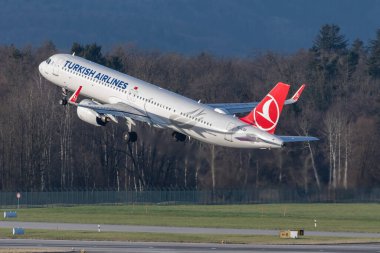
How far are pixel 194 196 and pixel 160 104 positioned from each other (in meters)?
35.4

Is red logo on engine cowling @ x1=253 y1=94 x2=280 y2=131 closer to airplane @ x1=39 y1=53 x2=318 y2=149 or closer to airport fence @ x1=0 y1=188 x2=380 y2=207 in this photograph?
airplane @ x1=39 y1=53 x2=318 y2=149

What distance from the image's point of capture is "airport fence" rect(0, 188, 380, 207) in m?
145

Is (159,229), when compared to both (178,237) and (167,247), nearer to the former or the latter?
(178,237)

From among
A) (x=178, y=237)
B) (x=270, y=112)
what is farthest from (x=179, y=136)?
(x=178, y=237)

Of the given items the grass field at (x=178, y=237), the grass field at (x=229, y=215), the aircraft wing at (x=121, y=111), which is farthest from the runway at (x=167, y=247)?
the aircraft wing at (x=121, y=111)

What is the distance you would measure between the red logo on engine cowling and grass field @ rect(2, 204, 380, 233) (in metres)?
8.94

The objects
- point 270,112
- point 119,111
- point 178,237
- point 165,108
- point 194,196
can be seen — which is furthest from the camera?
point 194,196

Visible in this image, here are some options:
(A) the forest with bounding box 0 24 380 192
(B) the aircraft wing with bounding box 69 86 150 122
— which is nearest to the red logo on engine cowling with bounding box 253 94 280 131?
(B) the aircraft wing with bounding box 69 86 150 122

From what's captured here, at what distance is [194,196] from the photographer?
151m

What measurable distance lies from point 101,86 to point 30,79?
73139mm

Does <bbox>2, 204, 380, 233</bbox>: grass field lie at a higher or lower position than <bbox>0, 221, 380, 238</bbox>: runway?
higher

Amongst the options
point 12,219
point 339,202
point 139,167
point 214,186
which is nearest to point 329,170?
point 339,202

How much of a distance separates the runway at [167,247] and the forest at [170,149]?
1218 inches

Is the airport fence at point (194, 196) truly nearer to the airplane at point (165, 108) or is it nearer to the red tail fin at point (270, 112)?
the airplane at point (165, 108)
